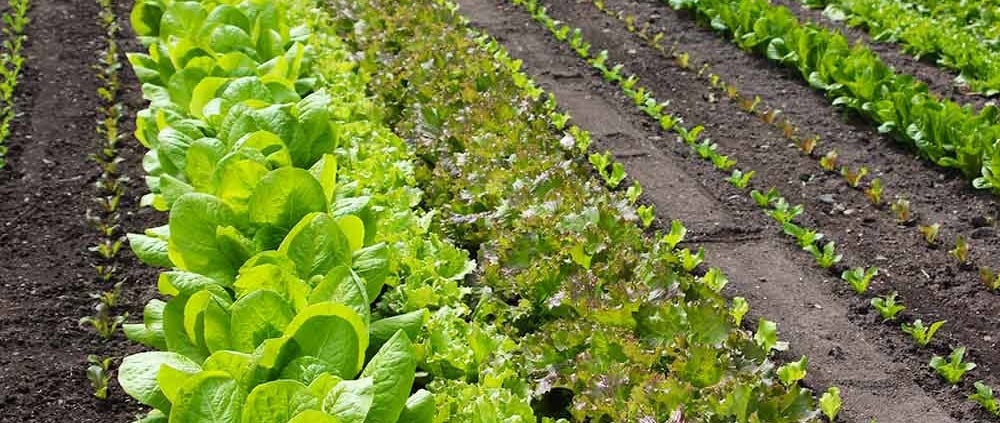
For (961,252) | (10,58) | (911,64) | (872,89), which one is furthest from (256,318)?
(911,64)

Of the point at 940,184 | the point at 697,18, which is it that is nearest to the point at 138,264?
the point at 940,184

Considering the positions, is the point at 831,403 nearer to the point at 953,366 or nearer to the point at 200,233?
the point at 953,366

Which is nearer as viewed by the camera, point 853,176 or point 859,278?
point 859,278

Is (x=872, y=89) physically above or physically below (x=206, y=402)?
below

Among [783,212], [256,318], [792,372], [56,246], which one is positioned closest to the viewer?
[256,318]

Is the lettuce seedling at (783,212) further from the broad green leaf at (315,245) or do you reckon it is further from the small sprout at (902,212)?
the broad green leaf at (315,245)

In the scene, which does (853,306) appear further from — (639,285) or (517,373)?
(517,373)

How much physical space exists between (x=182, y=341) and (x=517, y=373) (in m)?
1.17

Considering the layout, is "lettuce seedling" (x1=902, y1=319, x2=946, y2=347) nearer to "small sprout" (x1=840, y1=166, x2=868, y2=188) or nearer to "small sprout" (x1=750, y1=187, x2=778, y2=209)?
"small sprout" (x1=750, y1=187, x2=778, y2=209)

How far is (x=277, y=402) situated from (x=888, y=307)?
3539 mm

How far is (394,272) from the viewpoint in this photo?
435 centimetres

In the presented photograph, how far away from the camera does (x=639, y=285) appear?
4129mm

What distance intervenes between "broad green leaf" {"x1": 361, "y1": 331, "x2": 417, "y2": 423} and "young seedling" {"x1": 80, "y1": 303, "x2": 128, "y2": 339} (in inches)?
91.7

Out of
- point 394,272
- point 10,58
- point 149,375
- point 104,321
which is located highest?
point 149,375
